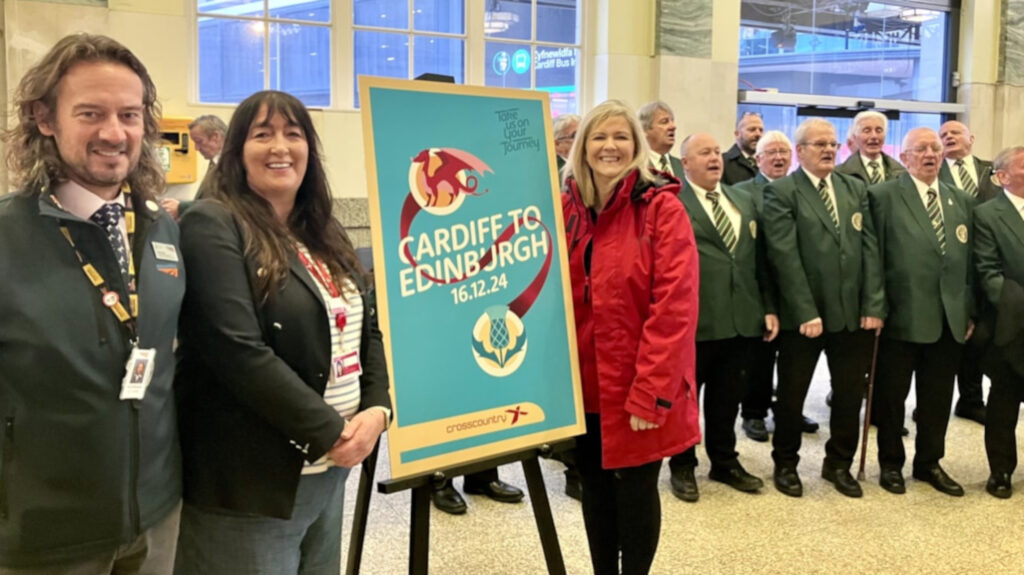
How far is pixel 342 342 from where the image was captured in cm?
171

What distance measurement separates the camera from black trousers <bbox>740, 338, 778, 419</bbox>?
4.50 m

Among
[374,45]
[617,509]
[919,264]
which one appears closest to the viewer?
[617,509]

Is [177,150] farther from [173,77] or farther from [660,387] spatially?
[660,387]

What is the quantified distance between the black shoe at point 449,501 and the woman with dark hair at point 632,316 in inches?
44.4

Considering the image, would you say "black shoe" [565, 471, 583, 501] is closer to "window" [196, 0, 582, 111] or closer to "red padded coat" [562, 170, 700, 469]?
"red padded coat" [562, 170, 700, 469]

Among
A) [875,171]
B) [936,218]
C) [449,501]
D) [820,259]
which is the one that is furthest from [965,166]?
[449,501]

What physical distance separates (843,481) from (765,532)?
25.8 inches

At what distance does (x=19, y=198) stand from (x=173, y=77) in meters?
3.95

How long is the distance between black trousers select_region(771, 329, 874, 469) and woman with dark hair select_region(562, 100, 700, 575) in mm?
1394

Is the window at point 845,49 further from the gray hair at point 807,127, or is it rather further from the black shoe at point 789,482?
the black shoe at point 789,482

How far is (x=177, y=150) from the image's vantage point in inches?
193

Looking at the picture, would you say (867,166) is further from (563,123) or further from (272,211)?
(272,211)

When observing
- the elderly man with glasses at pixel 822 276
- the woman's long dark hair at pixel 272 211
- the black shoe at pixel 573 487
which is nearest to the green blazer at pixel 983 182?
the elderly man with glasses at pixel 822 276

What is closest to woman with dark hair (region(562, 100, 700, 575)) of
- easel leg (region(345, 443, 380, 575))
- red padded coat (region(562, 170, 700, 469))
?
red padded coat (region(562, 170, 700, 469))
